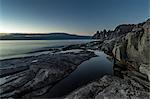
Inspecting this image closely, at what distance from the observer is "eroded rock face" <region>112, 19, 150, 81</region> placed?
1068 inches

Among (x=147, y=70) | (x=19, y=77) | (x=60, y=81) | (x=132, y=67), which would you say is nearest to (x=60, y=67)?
(x=60, y=81)

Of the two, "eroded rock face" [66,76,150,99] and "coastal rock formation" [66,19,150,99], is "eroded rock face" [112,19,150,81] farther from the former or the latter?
"eroded rock face" [66,76,150,99]

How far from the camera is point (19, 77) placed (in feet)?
101

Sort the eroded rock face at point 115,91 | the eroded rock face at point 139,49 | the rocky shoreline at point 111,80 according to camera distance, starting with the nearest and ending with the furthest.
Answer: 1. the eroded rock face at point 115,91
2. the rocky shoreline at point 111,80
3. the eroded rock face at point 139,49

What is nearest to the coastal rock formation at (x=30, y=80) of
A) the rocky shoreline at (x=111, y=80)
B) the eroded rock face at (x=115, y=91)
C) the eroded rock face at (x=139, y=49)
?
the rocky shoreline at (x=111, y=80)

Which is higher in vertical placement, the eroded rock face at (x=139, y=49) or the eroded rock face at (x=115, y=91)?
the eroded rock face at (x=139, y=49)

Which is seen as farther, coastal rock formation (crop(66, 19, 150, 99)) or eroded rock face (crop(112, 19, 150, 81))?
eroded rock face (crop(112, 19, 150, 81))

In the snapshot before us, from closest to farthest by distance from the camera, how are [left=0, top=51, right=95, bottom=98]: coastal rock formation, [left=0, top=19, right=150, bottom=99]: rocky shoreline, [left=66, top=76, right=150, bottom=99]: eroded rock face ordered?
[left=66, top=76, right=150, bottom=99]: eroded rock face, [left=0, top=19, right=150, bottom=99]: rocky shoreline, [left=0, top=51, right=95, bottom=98]: coastal rock formation

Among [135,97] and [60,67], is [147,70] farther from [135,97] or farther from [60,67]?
[60,67]

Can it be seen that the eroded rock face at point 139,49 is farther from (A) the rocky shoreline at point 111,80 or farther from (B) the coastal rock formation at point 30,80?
(B) the coastal rock formation at point 30,80

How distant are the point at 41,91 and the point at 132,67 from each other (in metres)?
18.8

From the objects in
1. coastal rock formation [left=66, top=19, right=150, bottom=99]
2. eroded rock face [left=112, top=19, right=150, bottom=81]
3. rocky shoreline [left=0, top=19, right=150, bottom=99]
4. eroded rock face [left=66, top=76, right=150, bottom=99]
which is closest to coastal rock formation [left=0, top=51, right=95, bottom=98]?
rocky shoreline [left=0, top=19, right=150, bottom=99]

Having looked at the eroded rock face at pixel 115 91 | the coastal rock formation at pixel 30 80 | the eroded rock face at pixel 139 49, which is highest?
the eroded rock face at pixel 139 49

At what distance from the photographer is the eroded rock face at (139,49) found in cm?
2712
